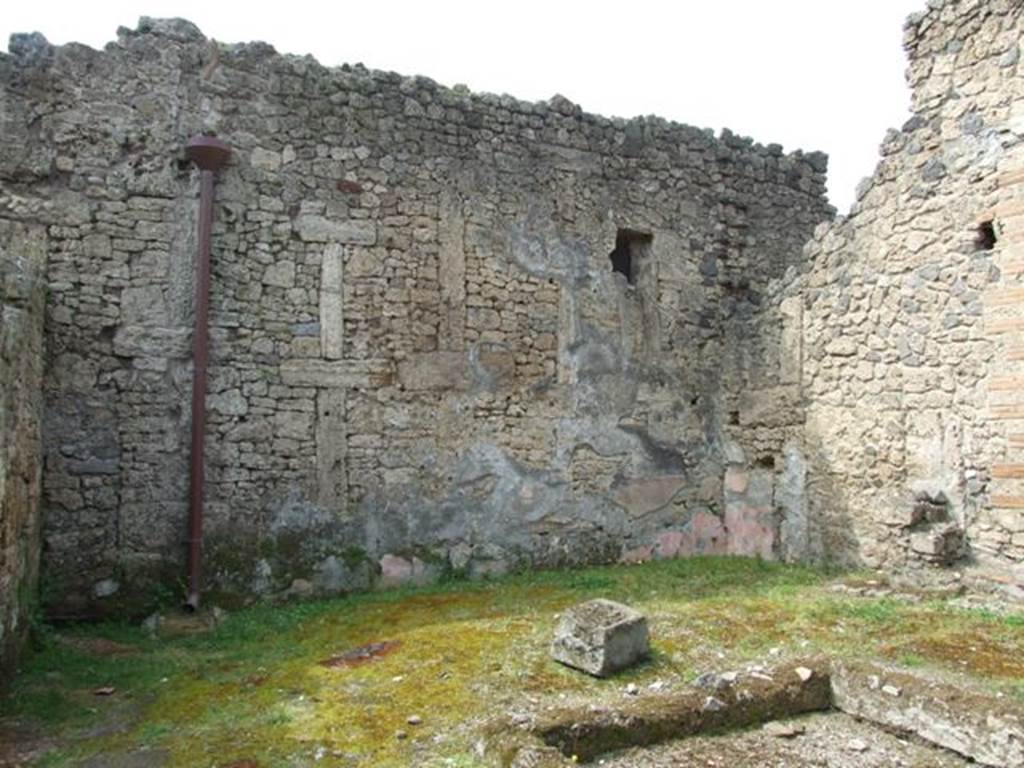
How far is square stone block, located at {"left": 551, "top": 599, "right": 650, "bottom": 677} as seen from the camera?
5004 millimetres

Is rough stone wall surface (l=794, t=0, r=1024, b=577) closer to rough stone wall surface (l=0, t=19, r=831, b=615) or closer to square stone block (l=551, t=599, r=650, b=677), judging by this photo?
rough stone wall surface (l=0, t=19, r=831, b=615)

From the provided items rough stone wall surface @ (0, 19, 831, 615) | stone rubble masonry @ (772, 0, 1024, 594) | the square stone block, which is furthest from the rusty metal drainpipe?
stone rubble masonry @ (772, 0, 1024, 594)

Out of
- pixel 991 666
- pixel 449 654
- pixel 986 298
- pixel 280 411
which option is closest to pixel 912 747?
pixel 991 666

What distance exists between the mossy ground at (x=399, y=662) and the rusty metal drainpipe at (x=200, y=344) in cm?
57

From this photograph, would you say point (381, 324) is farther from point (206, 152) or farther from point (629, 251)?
point (629, 251)

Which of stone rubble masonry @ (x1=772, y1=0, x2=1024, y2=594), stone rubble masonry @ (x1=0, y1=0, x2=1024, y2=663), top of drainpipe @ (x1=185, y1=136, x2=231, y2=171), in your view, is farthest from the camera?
top of drainpipe @ (x1=185, y1=136, x2=231, y2=171)

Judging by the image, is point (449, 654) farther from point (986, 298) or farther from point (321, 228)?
point (986, 298)

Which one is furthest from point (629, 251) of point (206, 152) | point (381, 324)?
point (206, 152)

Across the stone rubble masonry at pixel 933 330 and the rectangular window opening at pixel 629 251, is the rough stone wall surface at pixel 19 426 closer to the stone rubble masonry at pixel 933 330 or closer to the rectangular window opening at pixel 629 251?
the rectangular window opening at pixel 629 251

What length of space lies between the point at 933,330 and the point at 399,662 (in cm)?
475

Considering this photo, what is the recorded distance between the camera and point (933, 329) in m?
7.14

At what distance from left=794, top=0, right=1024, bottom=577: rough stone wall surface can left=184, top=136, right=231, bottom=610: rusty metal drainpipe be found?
518 cm

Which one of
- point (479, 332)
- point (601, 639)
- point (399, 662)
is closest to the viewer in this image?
point (601, 639)

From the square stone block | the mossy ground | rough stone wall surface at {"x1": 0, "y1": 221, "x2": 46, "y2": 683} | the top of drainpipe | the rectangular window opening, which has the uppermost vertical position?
the top of drainpipe
